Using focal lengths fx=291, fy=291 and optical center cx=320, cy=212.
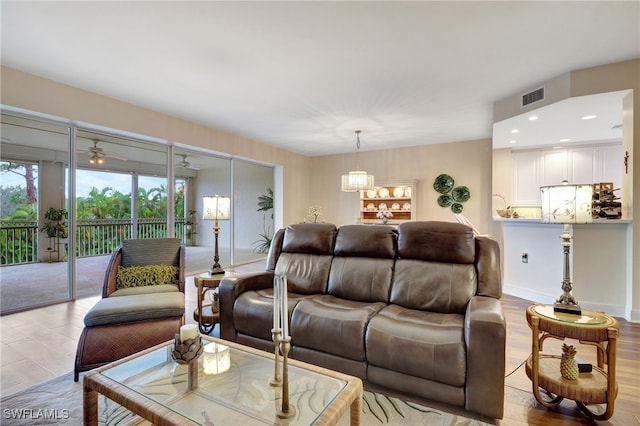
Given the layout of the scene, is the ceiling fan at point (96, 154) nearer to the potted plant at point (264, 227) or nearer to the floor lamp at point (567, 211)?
the potted plant at point (264, 227)

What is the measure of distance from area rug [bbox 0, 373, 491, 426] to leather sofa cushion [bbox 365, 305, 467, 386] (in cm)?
21

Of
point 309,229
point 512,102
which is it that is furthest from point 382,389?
point 512,102

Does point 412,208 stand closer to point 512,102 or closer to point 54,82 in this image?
point 512,102

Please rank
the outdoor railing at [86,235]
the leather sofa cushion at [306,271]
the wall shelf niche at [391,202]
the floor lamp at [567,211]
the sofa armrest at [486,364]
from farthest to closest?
1. the wall shelf niche at [391,202]
2. the outdoor railing at [86,235]
3. the leather sofa cushion at [306,271]
4. the floor lamp at [567,211]
5. the sofa armrest at [486,364]

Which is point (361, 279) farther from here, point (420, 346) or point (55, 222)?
point (55, 222)

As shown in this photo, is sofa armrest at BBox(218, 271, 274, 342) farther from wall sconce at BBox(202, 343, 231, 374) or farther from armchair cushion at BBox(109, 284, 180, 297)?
wall sconce at BBox(202, 343, 231, 374)

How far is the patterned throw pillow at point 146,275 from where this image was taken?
2.68 meters

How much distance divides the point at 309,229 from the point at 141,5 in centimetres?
225

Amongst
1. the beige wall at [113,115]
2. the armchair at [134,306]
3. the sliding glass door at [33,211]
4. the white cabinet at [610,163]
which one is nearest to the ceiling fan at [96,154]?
the sliding glass door at [33,211]

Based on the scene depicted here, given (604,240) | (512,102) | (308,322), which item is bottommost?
(308,322)

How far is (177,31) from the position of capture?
97.7 inches

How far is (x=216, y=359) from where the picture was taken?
5.44 ft

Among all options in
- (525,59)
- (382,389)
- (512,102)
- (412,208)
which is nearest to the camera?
(382,389)

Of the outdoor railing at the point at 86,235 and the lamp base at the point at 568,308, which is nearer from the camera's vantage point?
the lamp base at the point at 568,308
